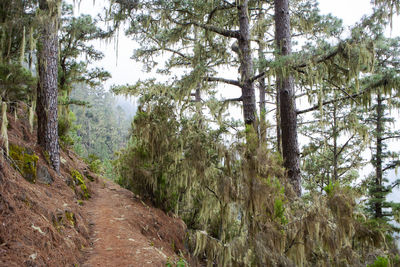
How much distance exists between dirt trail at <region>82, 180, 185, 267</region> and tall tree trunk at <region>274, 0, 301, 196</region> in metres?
3.21

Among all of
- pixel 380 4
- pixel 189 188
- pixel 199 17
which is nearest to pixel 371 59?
pixel 380 4

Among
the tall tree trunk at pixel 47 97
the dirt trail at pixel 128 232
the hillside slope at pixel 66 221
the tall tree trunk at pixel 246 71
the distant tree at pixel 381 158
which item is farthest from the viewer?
the distant tree at pixel 381 158

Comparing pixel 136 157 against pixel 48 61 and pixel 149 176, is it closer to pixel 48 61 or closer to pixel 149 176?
pixel 149 176

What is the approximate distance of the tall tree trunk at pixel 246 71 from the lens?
634cm

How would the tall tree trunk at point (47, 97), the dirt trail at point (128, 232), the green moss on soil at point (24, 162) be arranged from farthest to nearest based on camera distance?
1. the tall tree trunk at point (47, 97)
2. the green moss on soil at point (24, 162)
3. the dirt trail at point (128, 232)

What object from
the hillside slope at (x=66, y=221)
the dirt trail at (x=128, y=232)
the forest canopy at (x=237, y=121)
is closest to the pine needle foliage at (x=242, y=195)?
the forest canopy at (x=237, y=121)

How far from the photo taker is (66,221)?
456 cm

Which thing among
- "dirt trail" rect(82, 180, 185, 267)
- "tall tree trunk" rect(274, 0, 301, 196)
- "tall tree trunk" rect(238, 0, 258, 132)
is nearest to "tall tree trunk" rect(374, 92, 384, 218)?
"tall tree trunk" rect(274, 0, 301, 196)

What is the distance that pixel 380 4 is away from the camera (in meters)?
4.81

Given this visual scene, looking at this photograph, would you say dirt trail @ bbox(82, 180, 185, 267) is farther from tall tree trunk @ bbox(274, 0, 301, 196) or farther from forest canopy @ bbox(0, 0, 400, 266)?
tall tree trunk @ bbox(274, 0, 301, 196)

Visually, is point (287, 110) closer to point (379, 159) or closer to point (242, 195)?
point (242, 195)

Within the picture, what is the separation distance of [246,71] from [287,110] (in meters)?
1.40

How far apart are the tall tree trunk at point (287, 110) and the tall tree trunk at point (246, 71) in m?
0.70

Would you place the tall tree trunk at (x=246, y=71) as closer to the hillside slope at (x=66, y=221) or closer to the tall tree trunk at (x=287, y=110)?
the tall tree trunk at (x=287, y=110)
